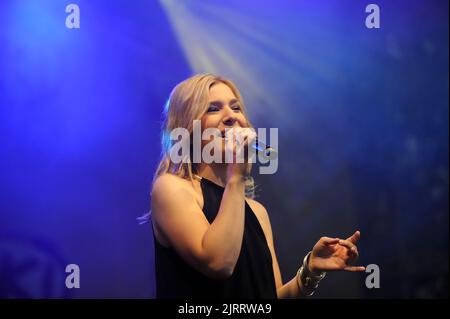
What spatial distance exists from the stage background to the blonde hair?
1151 mm

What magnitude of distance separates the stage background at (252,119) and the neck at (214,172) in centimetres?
119

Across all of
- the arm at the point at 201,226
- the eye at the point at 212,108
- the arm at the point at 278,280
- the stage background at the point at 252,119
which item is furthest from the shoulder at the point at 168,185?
the stage background at the point at 252,119

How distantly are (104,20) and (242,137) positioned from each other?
67.3 inches

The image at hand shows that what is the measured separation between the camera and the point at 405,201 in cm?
267

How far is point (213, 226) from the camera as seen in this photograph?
3.54 ft

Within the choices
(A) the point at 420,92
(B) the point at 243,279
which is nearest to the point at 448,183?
(A) the point at 420,92

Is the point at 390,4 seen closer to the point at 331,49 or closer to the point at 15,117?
the point at 331,49

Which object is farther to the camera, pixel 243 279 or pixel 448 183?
pixel 448 183

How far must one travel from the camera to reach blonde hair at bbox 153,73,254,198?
132cm

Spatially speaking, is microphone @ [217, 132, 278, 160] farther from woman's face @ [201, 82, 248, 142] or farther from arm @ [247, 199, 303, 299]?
arm @ [247, 199, 303, 299]

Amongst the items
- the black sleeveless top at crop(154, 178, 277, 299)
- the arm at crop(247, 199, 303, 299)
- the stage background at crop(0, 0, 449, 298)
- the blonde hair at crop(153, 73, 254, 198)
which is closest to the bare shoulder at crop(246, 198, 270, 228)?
the arm at crop(247, 199, 303, 299)
